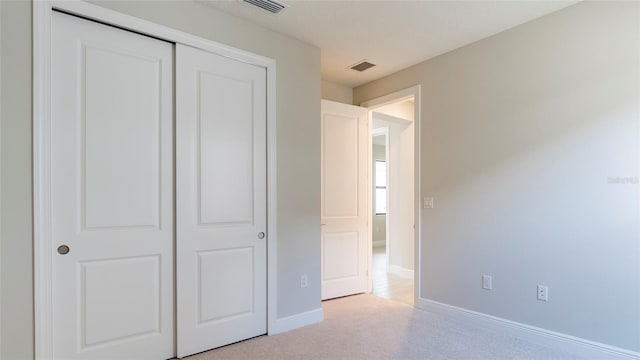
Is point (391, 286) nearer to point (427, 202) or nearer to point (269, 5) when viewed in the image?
point (427, 202)

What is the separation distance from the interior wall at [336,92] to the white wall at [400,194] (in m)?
0.66

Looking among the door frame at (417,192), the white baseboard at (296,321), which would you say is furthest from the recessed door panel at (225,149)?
the door frame at (417,192)

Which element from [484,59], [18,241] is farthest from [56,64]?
[484,59]

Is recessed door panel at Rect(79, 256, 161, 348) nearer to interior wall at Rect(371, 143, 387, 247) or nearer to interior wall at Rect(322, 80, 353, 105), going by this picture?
interior wall at Rect(322, 80, 353, 105)

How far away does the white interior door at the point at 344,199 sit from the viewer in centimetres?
381

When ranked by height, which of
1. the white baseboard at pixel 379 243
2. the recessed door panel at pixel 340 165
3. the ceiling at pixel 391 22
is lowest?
the white baseboard at pixel 379 243

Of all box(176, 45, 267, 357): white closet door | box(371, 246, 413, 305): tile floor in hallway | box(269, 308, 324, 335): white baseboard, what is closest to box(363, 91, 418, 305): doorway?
box(371, 246, 413, 305): tile floor in hallway

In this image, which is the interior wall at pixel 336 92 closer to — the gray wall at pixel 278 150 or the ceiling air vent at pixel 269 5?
the gray wall at pixel 278 150

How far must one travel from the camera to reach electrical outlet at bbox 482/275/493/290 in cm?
297

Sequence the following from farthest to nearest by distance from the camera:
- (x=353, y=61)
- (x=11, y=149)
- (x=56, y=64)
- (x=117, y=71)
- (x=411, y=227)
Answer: (x=411, y=227), (x=353, y=61), (x=117, y=71), (x=56, y=64), (x=11, y=149)

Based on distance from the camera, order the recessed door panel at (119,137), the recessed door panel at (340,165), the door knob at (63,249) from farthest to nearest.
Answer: the recessed door panel at (340,165) → the recessed door panel at (119,137) → the door knob at (63,249)

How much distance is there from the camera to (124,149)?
222 centimetres

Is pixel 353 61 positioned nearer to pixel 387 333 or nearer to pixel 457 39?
pixel 457 39

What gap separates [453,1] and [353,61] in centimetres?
129
